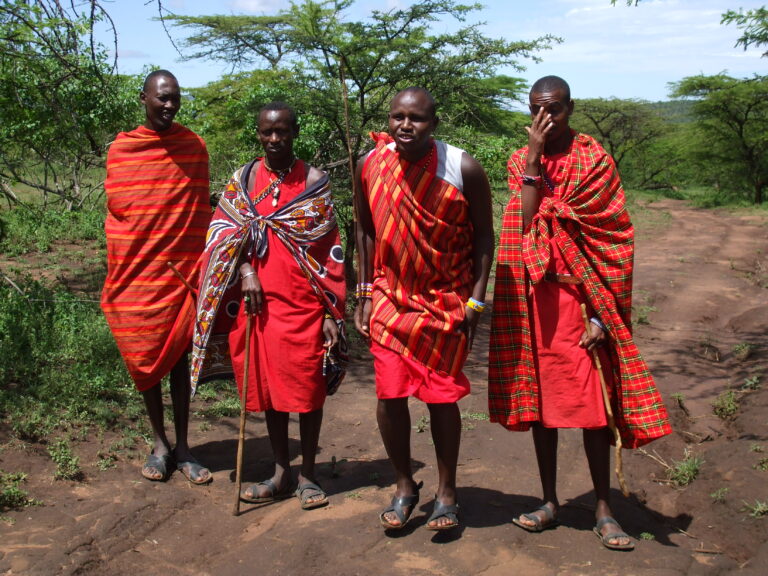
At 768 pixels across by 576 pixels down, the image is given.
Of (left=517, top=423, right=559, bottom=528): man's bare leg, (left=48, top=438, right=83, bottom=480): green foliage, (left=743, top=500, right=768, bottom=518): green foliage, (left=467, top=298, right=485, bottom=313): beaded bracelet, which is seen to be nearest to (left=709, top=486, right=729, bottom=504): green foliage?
(left=743, top=500, right=768, bottom=518): green foliage

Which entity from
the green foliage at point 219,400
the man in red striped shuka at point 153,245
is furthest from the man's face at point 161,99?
the green foliage at point 219,400

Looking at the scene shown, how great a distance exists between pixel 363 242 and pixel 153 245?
124 cm

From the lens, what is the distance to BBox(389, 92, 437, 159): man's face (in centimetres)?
337

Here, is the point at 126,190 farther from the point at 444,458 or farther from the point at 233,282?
the point at 444,458

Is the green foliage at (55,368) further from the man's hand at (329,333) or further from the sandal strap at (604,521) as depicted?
the sandal strap at (604,521)

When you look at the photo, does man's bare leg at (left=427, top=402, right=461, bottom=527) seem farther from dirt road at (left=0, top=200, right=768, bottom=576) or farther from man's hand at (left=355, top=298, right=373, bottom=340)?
man's hand at (left=355, top=298, right=373, bottom=340)

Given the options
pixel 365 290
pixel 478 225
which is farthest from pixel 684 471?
pixel 365 290

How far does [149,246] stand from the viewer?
13.9 ft

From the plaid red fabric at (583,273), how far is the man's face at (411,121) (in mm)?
479

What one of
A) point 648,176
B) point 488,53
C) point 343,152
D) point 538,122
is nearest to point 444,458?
point 538,122

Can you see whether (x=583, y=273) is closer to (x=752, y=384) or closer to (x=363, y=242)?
(x=363, y=242)

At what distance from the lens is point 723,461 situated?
4.64 metres

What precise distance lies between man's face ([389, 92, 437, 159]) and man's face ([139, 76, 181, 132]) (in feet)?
4.42

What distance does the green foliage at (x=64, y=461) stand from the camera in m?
4.24
